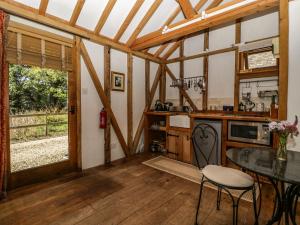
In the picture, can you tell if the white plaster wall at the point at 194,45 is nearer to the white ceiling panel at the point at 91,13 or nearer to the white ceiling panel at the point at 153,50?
the white ceiling panel at the point at 153,50

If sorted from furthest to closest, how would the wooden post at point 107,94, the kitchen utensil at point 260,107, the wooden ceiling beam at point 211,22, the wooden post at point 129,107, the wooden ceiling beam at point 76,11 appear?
the wooden post at point 129,107 → the wooden post at point 107,94 → the kitchen utensil at point 260,107 → the wooden ceiling beam at point 76,11 → the wooden ceiling beam at point 211,22

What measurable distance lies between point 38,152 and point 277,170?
3.21m

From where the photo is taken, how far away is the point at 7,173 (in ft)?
7.60

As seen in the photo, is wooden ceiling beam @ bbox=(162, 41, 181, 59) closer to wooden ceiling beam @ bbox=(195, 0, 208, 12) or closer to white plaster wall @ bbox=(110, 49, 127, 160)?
wooden ceiling beam @ bbox=(195, 0, 208, 12)

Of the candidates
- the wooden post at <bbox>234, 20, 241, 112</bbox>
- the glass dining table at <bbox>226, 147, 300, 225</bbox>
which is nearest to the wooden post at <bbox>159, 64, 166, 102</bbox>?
the wooden post at <bbox>234, 20, 241, 112</bbox>

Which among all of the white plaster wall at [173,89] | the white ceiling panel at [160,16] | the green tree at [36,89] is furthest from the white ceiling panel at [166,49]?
the green tree at [36,89]

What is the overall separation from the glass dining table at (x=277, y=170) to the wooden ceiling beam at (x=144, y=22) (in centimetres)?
282

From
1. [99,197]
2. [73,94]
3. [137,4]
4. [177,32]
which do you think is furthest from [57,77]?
[177,32]

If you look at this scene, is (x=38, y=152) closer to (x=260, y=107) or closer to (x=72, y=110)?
(x=72, y=110)

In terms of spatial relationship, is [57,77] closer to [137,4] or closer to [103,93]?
[103,93]

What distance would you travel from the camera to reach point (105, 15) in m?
2.91

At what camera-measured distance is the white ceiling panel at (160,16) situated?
10.9 ft

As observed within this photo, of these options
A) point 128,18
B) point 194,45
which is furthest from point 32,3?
point 194,45

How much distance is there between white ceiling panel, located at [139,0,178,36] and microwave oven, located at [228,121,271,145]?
98.8 inches
